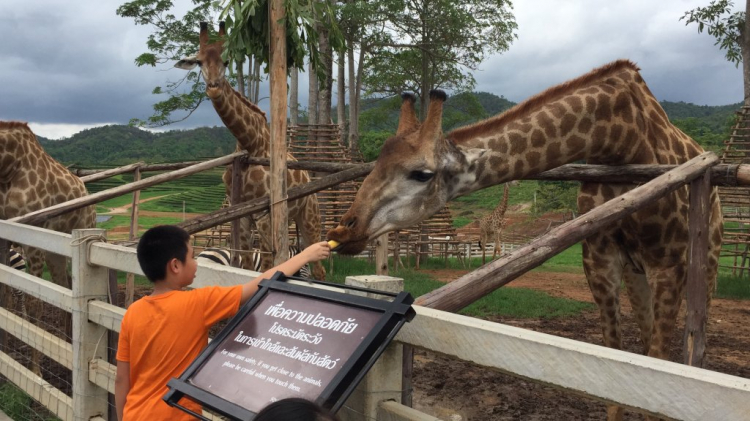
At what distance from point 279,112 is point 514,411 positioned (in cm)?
330

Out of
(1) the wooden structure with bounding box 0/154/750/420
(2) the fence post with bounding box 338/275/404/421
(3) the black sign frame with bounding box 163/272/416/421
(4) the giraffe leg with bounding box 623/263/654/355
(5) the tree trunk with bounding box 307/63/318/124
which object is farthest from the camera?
(5) the tree trunk with bounding box 307/63/318/124

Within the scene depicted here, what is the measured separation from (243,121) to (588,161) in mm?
4535

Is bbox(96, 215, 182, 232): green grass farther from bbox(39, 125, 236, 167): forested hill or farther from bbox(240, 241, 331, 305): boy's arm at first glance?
bbox(240, 241, 331, 305): boy's arm

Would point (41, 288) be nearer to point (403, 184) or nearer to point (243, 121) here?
point (403, 184)

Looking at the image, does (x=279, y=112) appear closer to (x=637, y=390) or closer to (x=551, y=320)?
(x=637, y=390)

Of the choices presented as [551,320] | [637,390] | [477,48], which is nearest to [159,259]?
[637,390]

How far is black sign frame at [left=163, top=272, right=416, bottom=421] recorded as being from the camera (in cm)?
186

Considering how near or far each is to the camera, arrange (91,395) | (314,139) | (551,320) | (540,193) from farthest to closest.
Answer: (540,193) < (314,139) < (551,320) < (91,395)

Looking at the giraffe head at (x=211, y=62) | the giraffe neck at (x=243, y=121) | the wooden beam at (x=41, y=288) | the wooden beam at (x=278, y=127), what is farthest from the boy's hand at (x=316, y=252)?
the giraffe neck at (x=243, y=121)

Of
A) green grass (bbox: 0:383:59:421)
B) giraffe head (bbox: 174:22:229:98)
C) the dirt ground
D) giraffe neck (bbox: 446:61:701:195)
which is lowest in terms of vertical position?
the dirt ground

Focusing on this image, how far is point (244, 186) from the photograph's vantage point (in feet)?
27.1

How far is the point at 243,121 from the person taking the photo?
7770 millimetres

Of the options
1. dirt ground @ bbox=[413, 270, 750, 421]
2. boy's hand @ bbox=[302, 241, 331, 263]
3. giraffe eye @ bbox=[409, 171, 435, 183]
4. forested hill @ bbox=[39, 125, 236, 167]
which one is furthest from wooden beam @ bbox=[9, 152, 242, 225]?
forested hill @ bbox=[39, 125, 236, 167]

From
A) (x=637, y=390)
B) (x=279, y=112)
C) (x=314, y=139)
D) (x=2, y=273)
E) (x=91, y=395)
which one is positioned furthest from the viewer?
(x=314, y=139)
